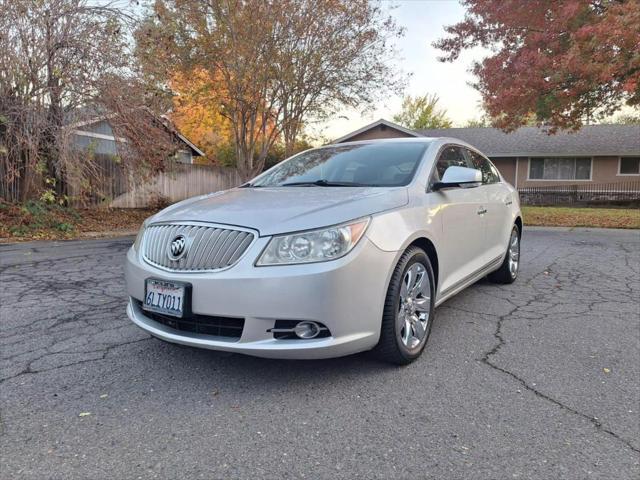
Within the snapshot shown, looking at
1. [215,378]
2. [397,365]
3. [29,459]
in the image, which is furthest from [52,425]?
[397,365]

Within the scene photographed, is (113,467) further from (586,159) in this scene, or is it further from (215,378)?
(586,159)

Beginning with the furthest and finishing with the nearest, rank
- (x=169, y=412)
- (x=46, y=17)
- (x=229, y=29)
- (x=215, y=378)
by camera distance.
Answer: (x=229, y=29) < (x=46, y=17) < (x=215, y=378) < (x=169, y=412)

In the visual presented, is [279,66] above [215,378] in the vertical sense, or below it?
above

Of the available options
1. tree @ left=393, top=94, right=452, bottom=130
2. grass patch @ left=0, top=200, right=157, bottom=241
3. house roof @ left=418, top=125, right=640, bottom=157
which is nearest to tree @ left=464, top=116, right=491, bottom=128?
tree @ left=393, top=94, right=452, bottom=130

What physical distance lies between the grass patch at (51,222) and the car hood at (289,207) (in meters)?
8.50

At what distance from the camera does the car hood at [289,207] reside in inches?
106

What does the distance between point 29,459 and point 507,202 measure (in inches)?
198

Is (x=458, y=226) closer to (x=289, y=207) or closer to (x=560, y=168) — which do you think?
(x=289, y=207)

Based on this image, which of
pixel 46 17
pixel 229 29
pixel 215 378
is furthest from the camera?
pixel 229 29

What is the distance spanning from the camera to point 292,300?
2498 millimetres

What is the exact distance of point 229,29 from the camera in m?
14.7

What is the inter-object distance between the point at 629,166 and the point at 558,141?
12.3 ft

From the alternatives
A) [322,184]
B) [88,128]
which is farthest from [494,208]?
[88,128]

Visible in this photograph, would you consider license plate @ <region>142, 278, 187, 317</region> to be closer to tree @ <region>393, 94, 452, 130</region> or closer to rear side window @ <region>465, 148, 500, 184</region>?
rear side window @ <region>465, 148, 500, 184</region>
